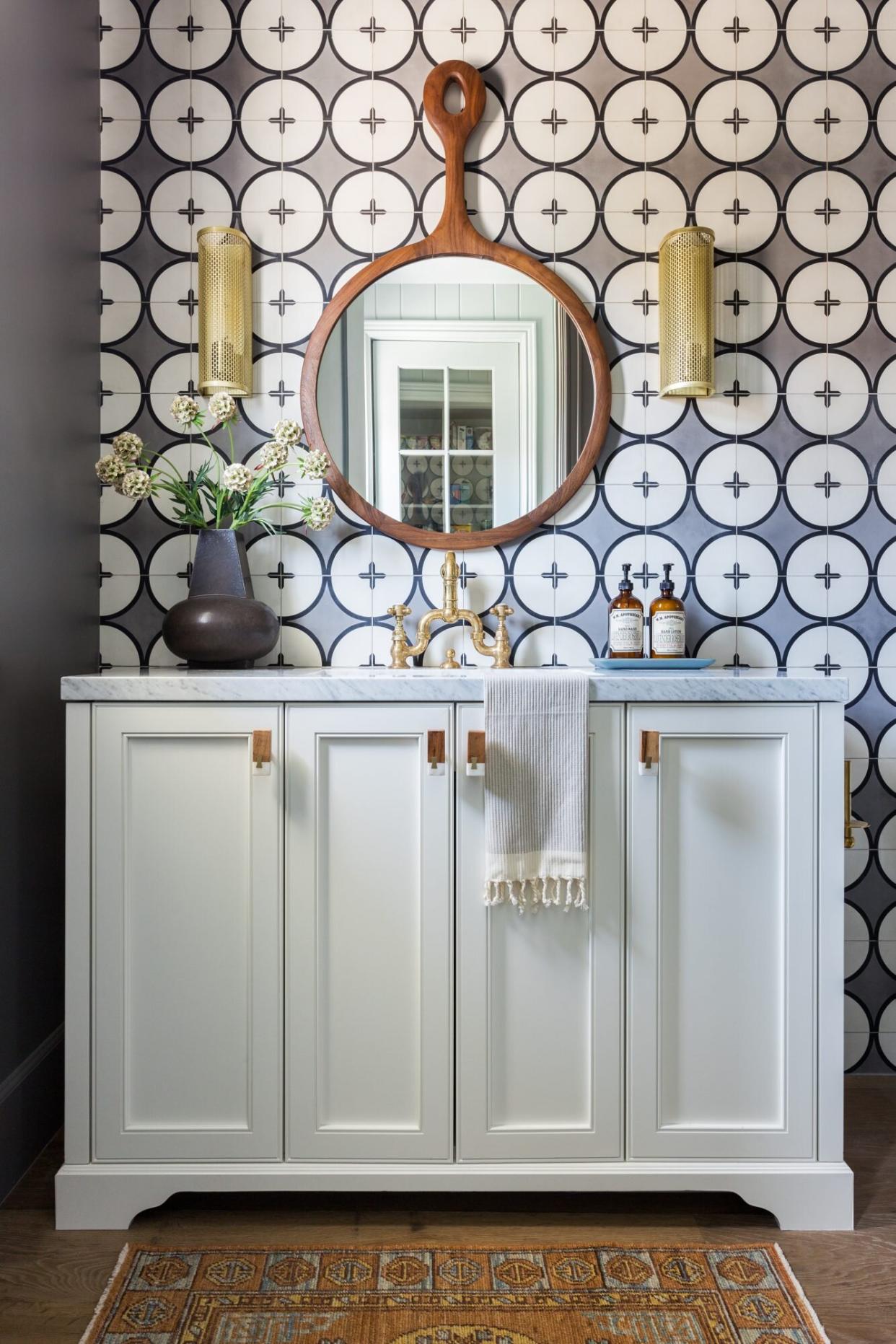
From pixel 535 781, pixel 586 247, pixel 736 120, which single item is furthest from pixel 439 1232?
pixel 736 120

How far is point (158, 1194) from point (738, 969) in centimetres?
107

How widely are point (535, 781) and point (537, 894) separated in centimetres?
19

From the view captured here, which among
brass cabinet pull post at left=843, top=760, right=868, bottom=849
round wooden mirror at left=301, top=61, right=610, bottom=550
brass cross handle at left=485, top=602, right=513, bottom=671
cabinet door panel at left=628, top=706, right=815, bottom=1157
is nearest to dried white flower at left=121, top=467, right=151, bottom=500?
round wooden mirror at left=301, top=61, right=610, bottom=550

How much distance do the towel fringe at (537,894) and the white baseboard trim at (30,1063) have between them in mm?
958

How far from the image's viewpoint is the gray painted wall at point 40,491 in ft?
5.57

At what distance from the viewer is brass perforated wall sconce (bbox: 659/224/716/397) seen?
1957mm

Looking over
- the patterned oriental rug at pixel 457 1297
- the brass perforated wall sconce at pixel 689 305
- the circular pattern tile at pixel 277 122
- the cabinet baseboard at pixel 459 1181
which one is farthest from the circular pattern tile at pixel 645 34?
the patterned oriental rug at pixel 457 1297

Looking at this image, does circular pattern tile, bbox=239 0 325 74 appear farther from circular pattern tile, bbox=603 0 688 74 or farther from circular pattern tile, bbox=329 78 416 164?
circular pattern tile, bbox=603 0 688 74

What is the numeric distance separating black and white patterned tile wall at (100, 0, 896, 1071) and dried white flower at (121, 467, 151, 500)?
21 cm

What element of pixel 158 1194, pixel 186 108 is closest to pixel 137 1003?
pixel 158 1194

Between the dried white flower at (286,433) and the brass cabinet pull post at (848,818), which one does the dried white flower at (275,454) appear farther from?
the brass cabinet pull post at (848,818)

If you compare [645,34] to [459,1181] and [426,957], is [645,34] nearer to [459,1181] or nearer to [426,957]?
[426,957]

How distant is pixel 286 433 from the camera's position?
1.92 meters

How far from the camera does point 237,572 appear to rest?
1.93m
